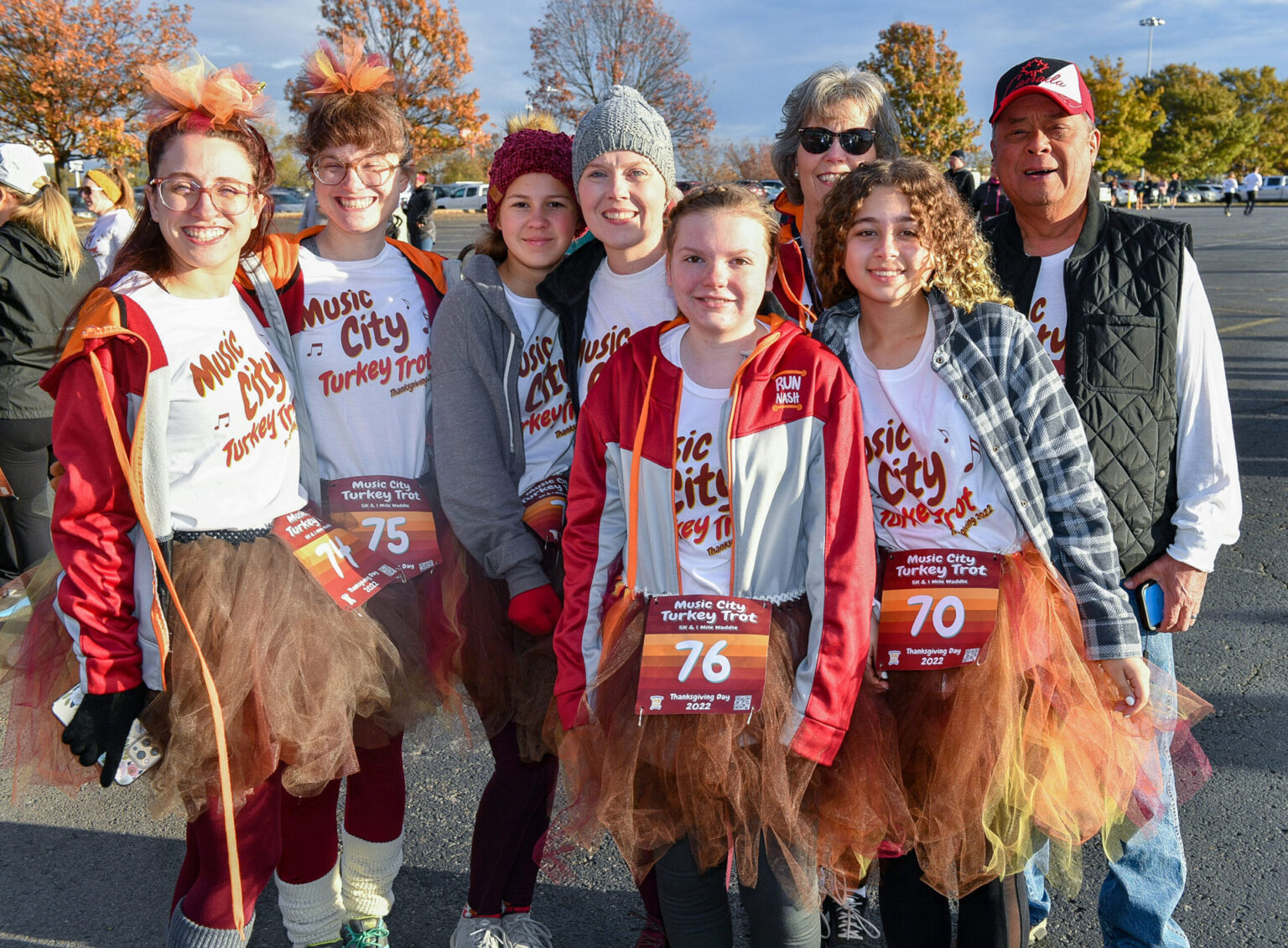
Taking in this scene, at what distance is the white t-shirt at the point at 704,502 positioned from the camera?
7.04 feet

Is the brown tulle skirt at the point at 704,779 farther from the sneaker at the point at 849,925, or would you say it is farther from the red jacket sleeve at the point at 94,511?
the red jacket sleeve at the point at 94,511

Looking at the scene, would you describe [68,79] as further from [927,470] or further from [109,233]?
[927,470]

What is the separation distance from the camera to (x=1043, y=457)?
84.0 inches

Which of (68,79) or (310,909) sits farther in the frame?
(68,79)

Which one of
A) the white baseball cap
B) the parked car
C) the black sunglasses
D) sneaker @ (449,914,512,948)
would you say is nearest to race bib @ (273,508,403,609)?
sneaker @ (449,914,512,948)

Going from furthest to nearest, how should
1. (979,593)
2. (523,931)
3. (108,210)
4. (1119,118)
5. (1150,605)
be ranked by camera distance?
1. (1119,118)
2. (108,210)
3. (523,931)
4. (1150,605)
5. (979,593)

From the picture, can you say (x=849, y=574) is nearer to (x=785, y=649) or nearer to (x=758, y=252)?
(x=785, y=649)

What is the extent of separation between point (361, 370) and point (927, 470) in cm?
152

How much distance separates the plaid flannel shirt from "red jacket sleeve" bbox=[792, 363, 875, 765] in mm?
289

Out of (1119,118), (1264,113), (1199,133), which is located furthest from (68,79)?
(1264,113)

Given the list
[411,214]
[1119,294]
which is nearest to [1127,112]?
[411,214]

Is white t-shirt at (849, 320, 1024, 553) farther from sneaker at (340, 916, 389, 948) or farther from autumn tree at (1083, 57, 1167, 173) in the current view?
autumn tree at (1083, 57, 1167, 173)

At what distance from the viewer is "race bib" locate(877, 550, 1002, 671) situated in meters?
2.10

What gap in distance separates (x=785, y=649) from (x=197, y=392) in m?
1.51
